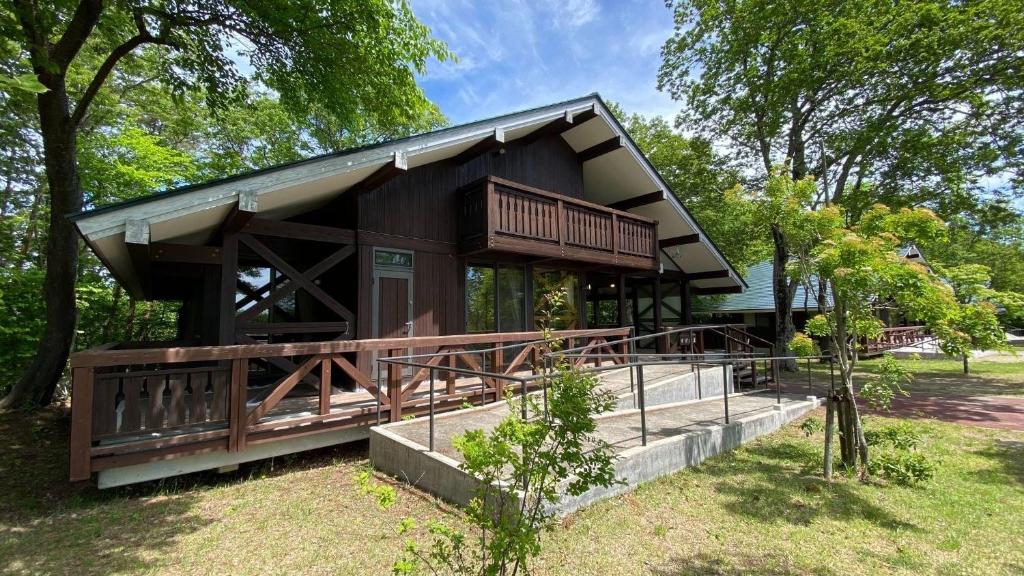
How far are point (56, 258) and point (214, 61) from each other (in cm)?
499

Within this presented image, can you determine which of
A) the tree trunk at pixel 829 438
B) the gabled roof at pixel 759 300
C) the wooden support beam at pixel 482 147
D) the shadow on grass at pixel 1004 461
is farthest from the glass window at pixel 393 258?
the gabled roof at pixel 759 300

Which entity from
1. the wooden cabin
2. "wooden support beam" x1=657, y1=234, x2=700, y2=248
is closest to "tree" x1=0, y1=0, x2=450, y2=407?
the wooden cabin

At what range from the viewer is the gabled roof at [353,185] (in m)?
5.16

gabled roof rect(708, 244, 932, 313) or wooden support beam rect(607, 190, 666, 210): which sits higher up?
wooden support beam rect(607, 190, 666, 210)

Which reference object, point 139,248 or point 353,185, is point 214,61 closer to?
point 353,185

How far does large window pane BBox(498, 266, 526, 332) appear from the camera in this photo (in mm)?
9898

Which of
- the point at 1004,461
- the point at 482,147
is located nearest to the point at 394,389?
the point at 482,147

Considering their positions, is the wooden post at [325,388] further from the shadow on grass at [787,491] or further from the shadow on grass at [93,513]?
the shadow on grass at [787,491]

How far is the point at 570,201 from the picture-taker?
32.8 feet

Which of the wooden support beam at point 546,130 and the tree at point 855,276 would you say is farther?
the wooden support beam at point 546,130

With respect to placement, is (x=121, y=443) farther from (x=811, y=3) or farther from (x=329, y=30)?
(x=811, y=3)

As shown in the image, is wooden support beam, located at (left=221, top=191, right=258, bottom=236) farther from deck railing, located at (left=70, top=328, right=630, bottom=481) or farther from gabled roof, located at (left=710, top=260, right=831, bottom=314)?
gabled roof, located at (left=710, top=260, right=831, bottom=314)

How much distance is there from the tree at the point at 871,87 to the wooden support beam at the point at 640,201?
119 inches

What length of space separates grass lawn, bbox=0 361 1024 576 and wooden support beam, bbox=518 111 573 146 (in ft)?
25.6
